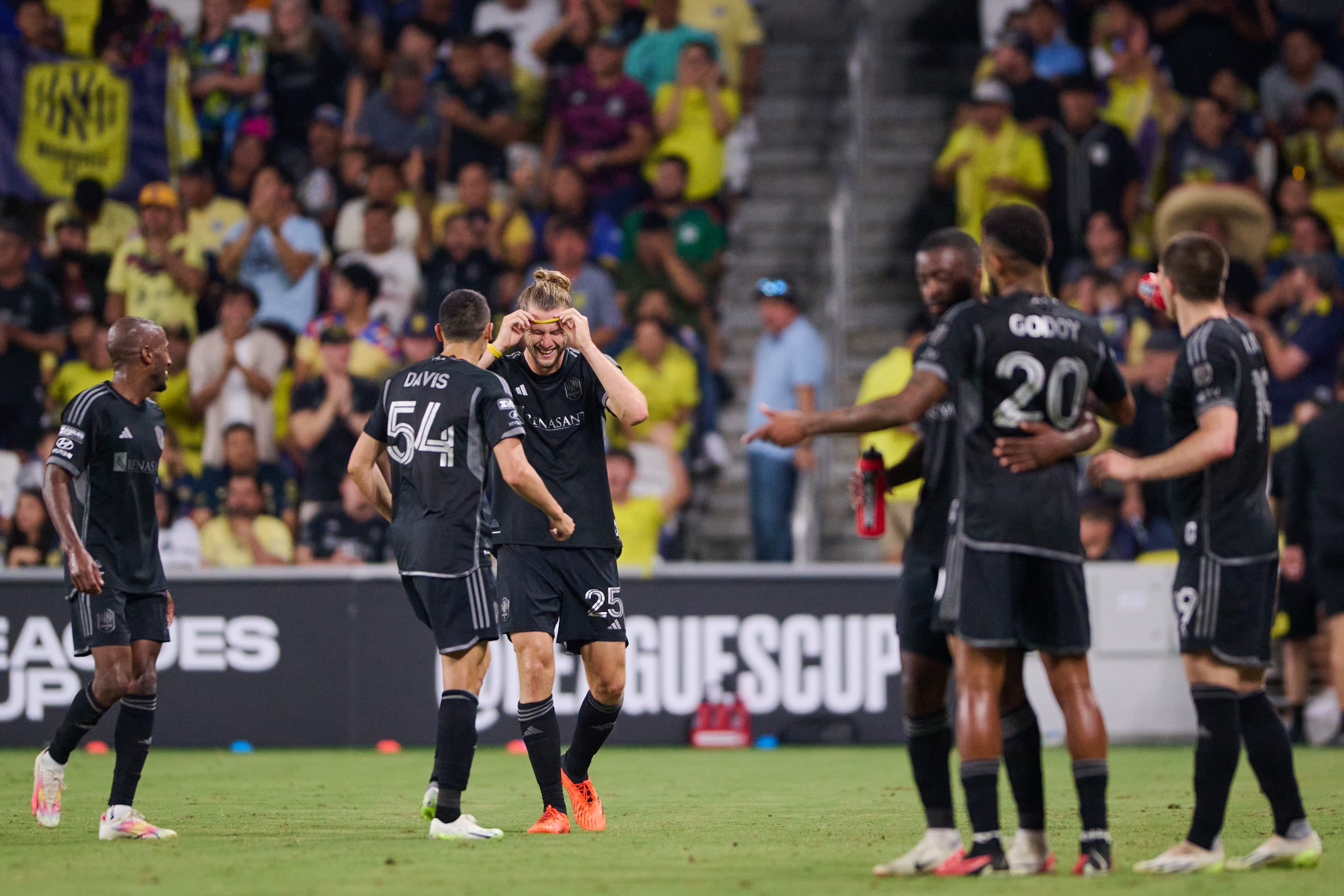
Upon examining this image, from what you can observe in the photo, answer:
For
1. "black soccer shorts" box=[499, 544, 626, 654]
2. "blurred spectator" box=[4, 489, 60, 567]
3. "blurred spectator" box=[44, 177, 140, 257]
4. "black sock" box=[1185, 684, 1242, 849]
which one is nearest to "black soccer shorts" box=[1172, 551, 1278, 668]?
"black sock" box=[1185, 684, 1242, 849]

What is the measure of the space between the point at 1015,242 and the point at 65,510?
4423 mm

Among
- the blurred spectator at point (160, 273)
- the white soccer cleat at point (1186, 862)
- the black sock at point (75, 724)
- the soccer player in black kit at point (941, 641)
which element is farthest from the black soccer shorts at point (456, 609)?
the blurred spectator at point (160, 273)

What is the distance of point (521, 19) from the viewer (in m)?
18.6

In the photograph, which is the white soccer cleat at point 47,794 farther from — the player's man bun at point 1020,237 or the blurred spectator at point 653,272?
the blurred spectator at point 653,272

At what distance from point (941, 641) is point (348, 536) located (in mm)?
8912

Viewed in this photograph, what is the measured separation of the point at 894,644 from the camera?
1337 cm

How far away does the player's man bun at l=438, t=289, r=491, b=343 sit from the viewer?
7895 mm

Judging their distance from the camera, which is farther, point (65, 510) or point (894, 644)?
point (894, 644)

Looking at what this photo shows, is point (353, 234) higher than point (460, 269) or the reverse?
higher

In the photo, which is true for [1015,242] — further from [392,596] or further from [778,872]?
[392,596]

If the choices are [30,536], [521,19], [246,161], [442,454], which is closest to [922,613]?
[442,454]

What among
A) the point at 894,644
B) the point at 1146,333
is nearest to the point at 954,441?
the point at 894,644

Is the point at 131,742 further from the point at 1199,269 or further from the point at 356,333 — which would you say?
the point at 356,333

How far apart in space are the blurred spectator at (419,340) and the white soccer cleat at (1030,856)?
9458 millimetres
